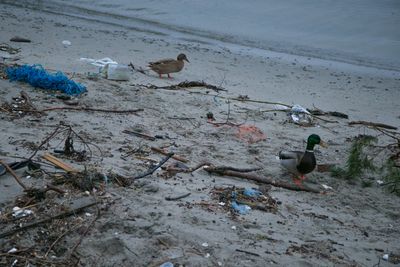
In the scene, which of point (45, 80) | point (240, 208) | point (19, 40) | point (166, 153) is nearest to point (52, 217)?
point (240, 208)

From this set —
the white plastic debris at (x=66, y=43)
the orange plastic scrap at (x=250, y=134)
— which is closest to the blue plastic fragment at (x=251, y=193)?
the orange plastic scrap at (x=250, y=134)

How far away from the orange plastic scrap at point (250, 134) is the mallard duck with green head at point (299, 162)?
1062mm

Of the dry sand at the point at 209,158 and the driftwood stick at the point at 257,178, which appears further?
the driftwood stick at the point at 257,178

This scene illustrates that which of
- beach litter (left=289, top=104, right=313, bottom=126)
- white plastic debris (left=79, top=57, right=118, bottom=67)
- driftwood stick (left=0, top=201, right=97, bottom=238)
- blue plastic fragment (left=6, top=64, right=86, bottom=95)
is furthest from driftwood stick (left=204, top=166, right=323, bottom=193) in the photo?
white plastic debris (left=79, top=57, right=118, bottom=67)

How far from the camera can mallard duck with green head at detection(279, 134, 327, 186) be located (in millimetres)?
4855

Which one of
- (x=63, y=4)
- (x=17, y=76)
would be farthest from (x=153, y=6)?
(x=17, y=76)

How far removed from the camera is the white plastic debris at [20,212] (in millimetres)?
3408

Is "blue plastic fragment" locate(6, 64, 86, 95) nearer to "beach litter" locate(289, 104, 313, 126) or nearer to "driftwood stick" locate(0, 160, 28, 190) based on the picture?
"driftwood stick" locate(0, 160, 28, 190)

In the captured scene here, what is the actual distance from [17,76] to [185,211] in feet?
14.8

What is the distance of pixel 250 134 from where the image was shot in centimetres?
627

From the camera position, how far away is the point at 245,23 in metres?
17.3

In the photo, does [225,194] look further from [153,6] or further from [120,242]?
[153,6]

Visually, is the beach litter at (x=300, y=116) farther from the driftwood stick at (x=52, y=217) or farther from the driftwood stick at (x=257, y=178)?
the driftwood stick at (x=52, y=217)

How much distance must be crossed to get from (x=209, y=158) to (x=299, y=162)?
1.10m
